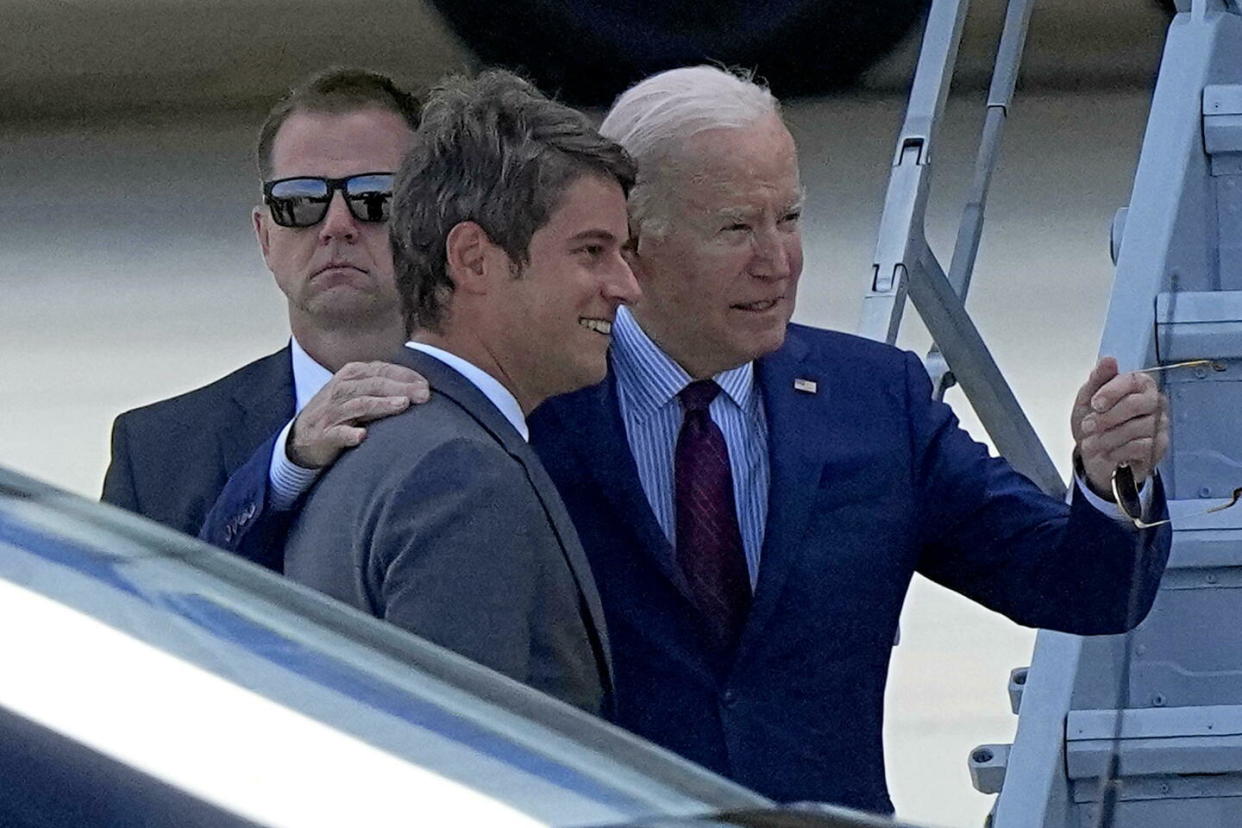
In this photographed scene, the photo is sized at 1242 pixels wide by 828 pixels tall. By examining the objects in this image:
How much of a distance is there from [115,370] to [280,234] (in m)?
2.97

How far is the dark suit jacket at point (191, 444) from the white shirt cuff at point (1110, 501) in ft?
2.74

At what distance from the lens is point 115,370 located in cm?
563

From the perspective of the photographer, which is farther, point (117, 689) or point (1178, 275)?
point (1178, 275)

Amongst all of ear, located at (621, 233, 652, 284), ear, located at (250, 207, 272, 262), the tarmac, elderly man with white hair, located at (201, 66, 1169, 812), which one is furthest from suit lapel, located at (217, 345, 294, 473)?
the tarmac

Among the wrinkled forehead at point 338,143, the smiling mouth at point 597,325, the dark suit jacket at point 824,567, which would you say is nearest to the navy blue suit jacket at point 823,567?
the dark suit jacket at point 824,567

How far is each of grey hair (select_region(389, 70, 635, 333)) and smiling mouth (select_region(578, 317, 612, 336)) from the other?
7 cm

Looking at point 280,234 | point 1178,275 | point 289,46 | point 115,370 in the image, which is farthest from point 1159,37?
point 280,234

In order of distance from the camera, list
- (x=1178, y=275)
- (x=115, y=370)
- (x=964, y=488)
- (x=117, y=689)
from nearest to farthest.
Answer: (x=117, y=689)
(x=964, y=488)
(x=1178, y=275)
(x=115, y=370)

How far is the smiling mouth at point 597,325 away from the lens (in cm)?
216

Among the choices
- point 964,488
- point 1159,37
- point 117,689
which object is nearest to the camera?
point 117,689

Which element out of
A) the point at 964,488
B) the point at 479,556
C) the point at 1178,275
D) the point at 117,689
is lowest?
the point at 117,689

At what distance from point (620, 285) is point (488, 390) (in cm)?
16

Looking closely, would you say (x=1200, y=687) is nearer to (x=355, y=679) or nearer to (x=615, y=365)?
(x=615, y=365)

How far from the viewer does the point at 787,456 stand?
243cm
